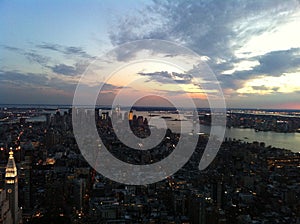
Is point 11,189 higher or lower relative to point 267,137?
higher

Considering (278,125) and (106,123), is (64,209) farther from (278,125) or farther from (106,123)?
(278,125)

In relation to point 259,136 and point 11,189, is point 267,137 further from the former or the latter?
point 11,189

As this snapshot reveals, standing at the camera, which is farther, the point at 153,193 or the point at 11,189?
the point at 153,193

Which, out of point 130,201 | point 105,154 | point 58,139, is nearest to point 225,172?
point 130,201

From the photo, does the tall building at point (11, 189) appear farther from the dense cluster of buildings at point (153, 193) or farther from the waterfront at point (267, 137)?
the waterfront at point (267, 137)

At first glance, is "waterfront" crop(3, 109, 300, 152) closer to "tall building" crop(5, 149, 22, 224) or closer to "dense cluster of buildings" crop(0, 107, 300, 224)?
"dense cluster of buildings" crop(0, 107, 300, 224)

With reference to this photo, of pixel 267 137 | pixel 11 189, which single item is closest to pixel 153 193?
pixel 11 189

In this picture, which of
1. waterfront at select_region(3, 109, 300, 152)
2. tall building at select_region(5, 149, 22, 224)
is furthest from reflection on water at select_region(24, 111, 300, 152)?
tall building at select_region(5, 149, 22, 224)

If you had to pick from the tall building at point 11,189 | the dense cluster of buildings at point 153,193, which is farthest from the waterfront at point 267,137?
the tall building at point 11,189
